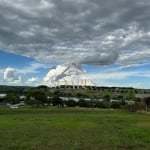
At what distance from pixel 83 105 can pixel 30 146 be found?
110 m

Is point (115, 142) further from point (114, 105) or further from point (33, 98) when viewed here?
point (33, 98)

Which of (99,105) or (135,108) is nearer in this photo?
(135,108)

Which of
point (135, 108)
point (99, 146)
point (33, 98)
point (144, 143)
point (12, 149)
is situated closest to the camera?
point (12, 149)

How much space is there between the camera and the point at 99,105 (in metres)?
131

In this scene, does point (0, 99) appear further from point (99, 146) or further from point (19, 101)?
point (99, 146)

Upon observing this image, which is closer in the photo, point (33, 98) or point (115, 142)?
point (115, 142)

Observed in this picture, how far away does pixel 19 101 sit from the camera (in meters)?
147

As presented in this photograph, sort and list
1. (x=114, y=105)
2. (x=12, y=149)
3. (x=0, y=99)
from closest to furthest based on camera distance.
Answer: (x=12, y=149)
(x=114, y=105)
(x=0, y=99)

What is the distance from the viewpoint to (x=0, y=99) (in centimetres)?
15738

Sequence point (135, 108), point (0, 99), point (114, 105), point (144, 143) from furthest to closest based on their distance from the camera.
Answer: point (0, 99), point (114, 105), point (135, 108), point (144, 143)

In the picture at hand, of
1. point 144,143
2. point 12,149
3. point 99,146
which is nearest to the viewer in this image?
point 12,149

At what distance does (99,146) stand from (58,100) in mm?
112281

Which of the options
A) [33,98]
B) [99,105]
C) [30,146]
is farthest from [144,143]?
[33,98]

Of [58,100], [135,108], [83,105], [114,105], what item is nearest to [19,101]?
[58,100]
